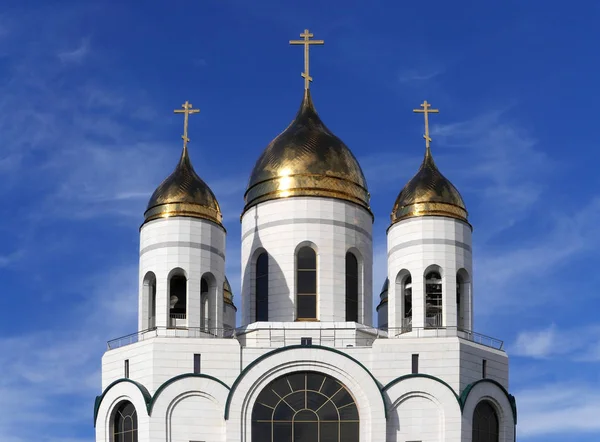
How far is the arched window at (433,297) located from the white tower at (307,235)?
7.35 ft

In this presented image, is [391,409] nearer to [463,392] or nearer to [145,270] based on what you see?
[463,392]

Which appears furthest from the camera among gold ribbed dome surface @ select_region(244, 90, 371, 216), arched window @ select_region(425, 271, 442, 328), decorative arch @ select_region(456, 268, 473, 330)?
gold ribbed dome surface @ select_region(244, 90, 371, 216)

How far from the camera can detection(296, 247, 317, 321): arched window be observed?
50969mm

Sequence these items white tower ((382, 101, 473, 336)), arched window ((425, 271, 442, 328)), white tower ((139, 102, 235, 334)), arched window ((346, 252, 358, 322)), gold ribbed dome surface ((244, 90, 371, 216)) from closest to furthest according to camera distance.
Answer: white tower ((382, 101, 473, 336)) → white tower ((139, 102, 235, 334)) → arched window ((425, 271, 442, 328)) → arched window ((346, 252, 358, 322)) → gold ribbed dome surface ((244, 90, 371, 216))

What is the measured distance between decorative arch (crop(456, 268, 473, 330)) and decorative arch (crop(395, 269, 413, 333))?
4.93ft

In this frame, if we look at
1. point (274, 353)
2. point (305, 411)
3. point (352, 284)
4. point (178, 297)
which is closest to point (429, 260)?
point (352, 284)

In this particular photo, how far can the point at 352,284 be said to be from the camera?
170 ft

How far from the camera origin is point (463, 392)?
48.4m

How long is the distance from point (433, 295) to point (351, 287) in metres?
2.73

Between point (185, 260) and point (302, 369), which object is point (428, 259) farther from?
point (185, 260)

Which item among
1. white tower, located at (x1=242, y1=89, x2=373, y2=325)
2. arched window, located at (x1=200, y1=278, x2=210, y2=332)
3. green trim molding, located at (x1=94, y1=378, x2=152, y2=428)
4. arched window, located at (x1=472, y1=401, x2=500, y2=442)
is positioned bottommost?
arched window, located at (x1=472, y1=401, x2=500, y2=442)

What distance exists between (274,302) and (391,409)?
5477 mm

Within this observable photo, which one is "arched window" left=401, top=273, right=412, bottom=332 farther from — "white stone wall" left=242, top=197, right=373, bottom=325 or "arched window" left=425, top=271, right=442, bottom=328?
"white stone wall" left=242, top=197, right=373, bottom=325

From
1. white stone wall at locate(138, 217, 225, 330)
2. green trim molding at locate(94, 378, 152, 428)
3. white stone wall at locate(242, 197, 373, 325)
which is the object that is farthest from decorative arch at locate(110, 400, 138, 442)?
white stone wall at locate(242, 197, 373, 325)
